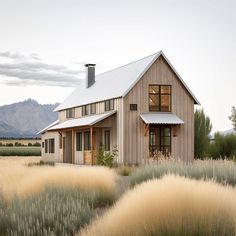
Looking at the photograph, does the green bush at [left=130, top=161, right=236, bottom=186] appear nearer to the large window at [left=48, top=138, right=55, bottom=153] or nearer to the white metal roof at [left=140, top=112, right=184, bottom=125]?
the white metal roof at [left=140, top=112, right=184, bottom=125]

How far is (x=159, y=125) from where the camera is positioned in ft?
104

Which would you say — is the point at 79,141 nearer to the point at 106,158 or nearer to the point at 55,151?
the point at 55,151

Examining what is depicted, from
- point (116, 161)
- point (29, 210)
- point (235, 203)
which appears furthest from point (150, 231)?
point (116, 161)

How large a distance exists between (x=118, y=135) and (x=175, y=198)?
23.2 m

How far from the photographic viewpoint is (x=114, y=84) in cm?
3391

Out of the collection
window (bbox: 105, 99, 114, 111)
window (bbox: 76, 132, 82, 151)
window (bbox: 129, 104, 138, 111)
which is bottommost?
window (bbox: 76, 132, 82, 151)

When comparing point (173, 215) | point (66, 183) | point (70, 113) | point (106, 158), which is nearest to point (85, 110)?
point (70, 113)

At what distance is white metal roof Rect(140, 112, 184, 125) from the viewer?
98.4 ft

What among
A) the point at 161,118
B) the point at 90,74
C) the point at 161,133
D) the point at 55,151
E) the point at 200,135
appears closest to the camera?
the point at 161,118

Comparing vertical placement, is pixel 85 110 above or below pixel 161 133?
above

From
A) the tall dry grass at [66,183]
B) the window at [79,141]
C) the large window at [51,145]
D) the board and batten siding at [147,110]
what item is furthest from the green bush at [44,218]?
the large window at [51,145]

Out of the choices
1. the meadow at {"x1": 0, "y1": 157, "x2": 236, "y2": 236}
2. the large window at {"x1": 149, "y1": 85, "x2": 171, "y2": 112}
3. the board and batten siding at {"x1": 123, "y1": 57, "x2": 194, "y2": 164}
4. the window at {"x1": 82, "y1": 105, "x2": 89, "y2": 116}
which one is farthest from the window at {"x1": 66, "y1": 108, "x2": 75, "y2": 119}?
the meadow at {"x1": 0, "y1": 157, "x2": 236, "y2": 236}

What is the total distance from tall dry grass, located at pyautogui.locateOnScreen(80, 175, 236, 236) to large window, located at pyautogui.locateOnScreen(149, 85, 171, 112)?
919 inches

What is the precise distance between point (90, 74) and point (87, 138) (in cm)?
688
